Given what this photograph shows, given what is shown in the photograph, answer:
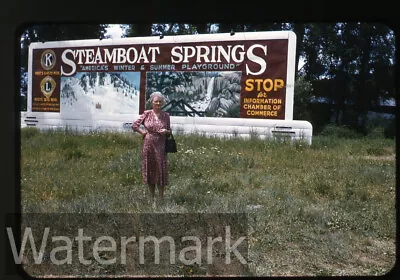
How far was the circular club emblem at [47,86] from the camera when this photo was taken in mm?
2422

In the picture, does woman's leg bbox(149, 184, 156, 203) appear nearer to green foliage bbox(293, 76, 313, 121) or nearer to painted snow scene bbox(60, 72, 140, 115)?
painted snow scene bbox(60, 72, 140, 115)

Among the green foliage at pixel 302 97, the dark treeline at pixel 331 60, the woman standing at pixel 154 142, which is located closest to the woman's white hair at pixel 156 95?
the woman standing at pixel 154 142

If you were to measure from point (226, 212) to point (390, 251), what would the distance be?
3.14ft

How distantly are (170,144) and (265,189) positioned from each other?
62 cm

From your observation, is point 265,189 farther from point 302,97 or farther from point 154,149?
point 154,149

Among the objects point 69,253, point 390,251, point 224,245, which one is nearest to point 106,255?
point 69,253

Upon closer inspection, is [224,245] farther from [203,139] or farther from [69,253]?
[69,253]

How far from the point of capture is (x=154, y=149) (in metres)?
2.53

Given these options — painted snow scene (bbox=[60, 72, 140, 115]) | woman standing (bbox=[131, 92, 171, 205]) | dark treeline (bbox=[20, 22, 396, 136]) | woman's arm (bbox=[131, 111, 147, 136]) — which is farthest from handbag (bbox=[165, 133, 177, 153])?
dark treeline (bbox=[20, 22, 396, 136])

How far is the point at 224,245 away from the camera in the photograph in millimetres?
2350

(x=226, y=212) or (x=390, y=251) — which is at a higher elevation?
(x=226, y=212)

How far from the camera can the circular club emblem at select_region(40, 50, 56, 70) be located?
2.36 meters

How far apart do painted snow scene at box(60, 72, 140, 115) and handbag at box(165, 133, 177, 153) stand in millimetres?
254

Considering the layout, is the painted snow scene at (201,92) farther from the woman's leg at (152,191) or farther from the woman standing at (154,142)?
the woman's leg at (152,191)
